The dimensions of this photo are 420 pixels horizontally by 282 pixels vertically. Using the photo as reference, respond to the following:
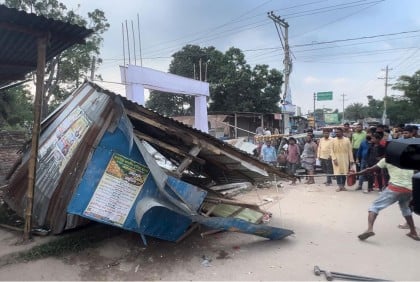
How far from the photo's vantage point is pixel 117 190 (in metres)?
4.78

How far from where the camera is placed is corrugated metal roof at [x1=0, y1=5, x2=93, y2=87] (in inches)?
178

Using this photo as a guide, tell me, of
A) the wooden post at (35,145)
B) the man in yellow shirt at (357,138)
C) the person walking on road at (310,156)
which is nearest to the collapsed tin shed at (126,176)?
the wooden post at (35,145)

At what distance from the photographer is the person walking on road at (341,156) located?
9461mm

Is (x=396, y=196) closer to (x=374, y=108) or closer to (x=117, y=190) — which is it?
(x=117, y=190)

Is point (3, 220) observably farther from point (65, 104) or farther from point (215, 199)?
point (215, 199)

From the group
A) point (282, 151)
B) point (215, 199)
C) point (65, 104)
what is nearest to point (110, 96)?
point (215, 199)

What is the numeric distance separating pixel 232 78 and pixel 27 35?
1104 inches

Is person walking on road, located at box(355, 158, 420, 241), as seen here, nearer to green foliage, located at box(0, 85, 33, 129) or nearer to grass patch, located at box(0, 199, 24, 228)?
grass patch, located at box(0, 199, 24, 228)

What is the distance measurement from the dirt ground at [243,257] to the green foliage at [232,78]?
26.8 meters

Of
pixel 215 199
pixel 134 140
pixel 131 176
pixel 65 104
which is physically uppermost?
pixel 65 104

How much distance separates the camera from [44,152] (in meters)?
6.36

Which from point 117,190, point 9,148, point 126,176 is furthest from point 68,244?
point 9,148

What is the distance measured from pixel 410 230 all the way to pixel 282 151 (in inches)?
314

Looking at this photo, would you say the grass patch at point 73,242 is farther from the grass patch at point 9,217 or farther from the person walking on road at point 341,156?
the person walking on road at point 341,156
